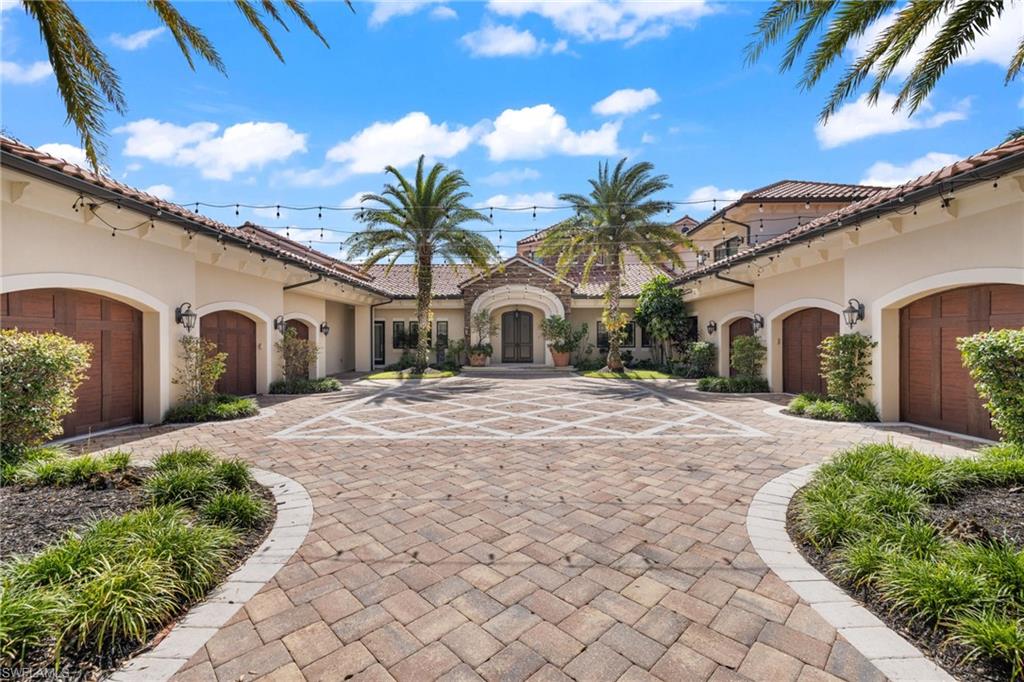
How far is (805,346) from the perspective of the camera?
42.9ft

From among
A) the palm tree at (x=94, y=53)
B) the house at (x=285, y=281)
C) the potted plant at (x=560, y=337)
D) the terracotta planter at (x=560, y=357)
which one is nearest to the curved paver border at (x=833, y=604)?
the house at (x=285, y=281)

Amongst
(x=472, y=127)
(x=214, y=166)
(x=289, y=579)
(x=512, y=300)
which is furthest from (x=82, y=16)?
(x=512, y=300)

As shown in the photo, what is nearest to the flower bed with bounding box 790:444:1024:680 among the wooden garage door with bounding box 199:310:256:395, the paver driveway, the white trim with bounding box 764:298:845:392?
the paver driveway

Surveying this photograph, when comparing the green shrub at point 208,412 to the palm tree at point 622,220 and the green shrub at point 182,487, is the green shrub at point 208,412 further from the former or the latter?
the palm tree at point 622,220

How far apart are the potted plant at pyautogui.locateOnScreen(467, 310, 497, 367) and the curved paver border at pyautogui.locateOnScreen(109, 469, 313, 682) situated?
1801 cm

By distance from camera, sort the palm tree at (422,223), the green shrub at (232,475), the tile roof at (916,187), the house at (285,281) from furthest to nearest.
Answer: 1. the palm tree at (422,223)
2. the house at (285,281)
3. the tile roof at (916,187)
4. the green shrub at (232,475)

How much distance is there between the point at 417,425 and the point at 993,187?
1026 centimetres

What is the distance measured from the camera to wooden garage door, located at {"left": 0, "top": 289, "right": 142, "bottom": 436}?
716 centimetres

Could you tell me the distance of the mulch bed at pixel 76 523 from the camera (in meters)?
2.49

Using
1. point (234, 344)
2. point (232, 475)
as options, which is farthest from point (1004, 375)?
point (234, 344)

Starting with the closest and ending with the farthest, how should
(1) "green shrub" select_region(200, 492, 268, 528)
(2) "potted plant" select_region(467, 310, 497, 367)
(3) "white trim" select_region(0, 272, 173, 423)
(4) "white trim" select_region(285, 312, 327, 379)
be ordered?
(1) "green shrub" select_region(200, 492, 268, 528)
(3) "white trim" select_region(0, 272, 173, 423)
(4) "white trim" select_region(285, 312, 327, 379)
(2) "potted plant" select_region(467, 310, 497, 367)

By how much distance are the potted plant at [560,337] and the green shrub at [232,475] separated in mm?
18298

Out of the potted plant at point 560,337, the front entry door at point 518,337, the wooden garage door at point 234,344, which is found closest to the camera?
the wooden garage door at point 234,344

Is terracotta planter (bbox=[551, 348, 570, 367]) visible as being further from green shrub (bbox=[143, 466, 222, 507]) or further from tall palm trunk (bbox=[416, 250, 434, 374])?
green shrub (bbox=[143, 466, 222, 507])
